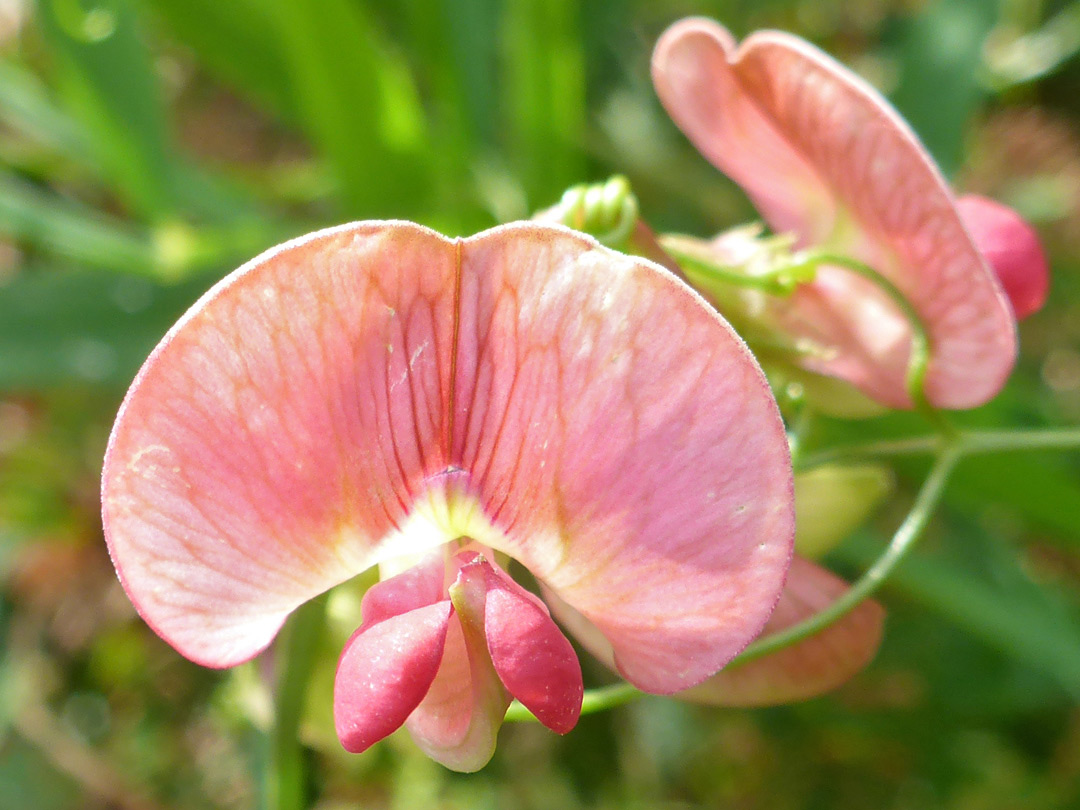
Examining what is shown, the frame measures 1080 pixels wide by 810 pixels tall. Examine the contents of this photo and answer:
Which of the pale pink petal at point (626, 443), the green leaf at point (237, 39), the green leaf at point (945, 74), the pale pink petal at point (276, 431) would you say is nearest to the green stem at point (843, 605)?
the pale pink petal at point (626, 443)

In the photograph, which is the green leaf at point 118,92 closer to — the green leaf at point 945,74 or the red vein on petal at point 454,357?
the red vein on petal at point 454,357

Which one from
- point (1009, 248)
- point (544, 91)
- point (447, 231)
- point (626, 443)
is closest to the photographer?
point (626, 443)

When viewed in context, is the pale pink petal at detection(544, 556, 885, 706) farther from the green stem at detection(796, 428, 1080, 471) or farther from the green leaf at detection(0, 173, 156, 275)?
the green leaf at detection(0, 173, 156, 275)

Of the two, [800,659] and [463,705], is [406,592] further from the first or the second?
[800,659]

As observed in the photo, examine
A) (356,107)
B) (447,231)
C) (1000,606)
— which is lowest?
(1000,606)

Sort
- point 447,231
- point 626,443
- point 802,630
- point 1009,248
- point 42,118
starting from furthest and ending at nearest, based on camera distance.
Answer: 1. point 42,118
2. point 447,231
3. point 1009,248
4. point 802,630
5. point 626,443

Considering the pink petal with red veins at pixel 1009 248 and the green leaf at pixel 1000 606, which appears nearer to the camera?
the pink petal with red veins at pixel 1009 248

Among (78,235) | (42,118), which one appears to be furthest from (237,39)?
(78,235)
